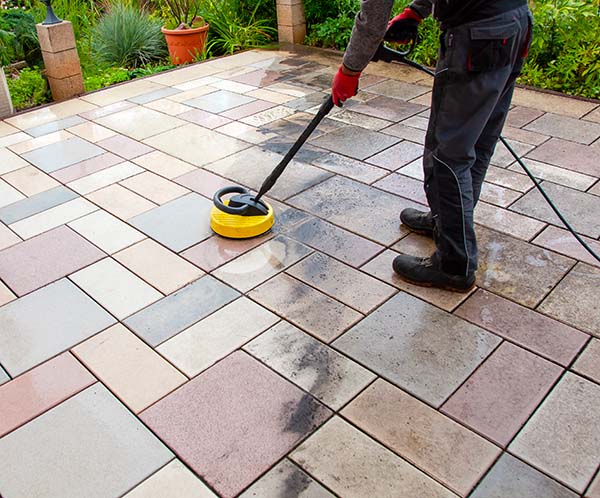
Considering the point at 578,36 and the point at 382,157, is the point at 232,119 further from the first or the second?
the point at 578,36

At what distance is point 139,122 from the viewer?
14.3ft

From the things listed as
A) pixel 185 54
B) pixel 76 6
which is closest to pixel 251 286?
pixel 185 54

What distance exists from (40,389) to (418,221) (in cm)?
178

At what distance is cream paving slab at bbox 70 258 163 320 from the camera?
8.08ft

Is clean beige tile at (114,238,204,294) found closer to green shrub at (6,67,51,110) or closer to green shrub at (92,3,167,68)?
green shrub at (6,67,51,110)

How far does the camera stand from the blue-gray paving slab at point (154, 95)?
4.79m

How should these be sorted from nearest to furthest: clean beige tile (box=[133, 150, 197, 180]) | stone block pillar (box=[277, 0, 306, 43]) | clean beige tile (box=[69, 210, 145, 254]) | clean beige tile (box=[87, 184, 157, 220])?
1. clean beige tile (box=[69, 210, 145, 254])
2. clean beige tile (box=[87, 184, 157, 220])
3. clean beige tile (box=[133, 150, 197, 180])
4. stone block pillar (box=[277, 0, 306, 43])

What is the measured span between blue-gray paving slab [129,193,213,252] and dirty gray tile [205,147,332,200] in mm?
325

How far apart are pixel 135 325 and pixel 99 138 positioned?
7.11 feet

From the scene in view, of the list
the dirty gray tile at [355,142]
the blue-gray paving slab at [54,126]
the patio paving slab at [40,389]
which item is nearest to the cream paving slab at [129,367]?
the patio paving slab at [40,389]

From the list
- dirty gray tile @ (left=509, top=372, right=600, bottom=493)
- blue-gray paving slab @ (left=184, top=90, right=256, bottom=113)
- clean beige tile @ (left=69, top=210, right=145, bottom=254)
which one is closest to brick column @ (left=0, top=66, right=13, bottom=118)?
blue-gray paving slab @ (left=184, top=90, right=256, bottom=113)

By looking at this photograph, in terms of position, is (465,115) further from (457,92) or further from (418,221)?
(418,221)

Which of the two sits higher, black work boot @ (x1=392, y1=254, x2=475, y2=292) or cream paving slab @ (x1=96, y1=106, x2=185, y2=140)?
cream paving slab @ (x1=96, y1=106, x2=185, y2=140)

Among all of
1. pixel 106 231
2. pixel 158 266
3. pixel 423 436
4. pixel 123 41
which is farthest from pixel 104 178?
pixel 123 41
